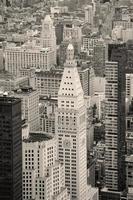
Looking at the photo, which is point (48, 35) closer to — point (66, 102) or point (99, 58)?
point (99, 58)

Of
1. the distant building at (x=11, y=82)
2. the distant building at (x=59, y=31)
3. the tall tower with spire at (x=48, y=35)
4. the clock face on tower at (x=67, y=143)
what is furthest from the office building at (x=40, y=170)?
the distant building at (x=59, y=31)

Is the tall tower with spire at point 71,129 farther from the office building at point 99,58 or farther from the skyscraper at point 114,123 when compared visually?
the office building at point 99,58

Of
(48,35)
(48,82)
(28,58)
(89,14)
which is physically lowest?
(48,82)

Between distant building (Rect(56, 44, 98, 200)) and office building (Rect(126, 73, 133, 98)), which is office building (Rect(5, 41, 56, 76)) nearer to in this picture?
office building (Rect(126, 73, 133, 98))

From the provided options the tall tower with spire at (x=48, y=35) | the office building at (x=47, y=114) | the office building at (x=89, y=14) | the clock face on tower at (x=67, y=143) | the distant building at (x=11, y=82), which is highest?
the office building at (x=89, y=14)

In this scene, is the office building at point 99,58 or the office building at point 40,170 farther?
the office building at point 99,58

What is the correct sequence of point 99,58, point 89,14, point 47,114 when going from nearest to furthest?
1. point 47,114
2. point 99,58
3. point 89,14

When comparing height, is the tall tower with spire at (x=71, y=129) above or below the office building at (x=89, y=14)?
below

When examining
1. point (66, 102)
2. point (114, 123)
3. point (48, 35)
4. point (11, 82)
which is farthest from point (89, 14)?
point (66, 102)
